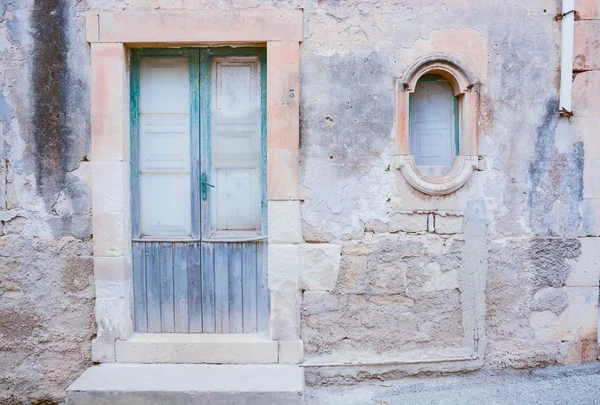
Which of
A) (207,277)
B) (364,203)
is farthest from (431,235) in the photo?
(207,277)

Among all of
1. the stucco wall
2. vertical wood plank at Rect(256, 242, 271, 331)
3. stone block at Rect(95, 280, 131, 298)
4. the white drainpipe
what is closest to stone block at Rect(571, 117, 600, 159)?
the stucco wall

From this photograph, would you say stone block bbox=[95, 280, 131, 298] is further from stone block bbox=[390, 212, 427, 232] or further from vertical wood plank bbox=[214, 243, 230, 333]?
stone block bbox=[390, 212, 427, 232]

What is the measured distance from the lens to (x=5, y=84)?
142 inches

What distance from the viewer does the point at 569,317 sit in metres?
3.65

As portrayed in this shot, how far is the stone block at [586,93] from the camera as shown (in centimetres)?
362

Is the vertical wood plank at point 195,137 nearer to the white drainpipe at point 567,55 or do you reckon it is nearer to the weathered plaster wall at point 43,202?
the weathered plaster wall at point 43,202

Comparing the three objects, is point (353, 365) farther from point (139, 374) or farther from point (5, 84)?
point (5, 84)

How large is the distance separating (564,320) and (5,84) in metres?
4.49

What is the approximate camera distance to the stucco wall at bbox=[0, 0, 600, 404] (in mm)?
3574

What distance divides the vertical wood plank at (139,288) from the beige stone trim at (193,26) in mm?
1561

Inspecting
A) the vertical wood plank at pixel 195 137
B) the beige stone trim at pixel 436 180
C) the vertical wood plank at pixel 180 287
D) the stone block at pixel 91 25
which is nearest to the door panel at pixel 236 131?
the vertical wood plank at pixel 195 137

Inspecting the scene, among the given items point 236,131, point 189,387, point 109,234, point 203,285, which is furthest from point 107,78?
point 189,387

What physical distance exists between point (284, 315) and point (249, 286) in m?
0.37

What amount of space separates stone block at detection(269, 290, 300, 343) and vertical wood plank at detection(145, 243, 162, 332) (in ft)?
3.02
